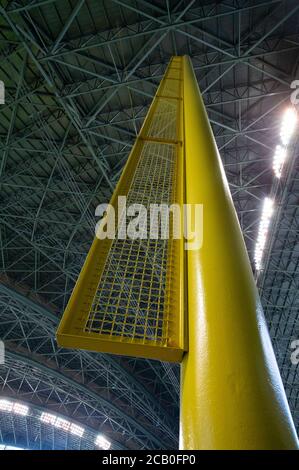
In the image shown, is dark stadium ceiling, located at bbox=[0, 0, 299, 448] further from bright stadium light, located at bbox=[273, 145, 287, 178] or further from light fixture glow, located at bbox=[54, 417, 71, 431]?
light fixture glow, located at bbox=[54, 417, 71, 431]

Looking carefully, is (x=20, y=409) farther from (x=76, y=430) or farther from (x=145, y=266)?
(x=145, y=266)

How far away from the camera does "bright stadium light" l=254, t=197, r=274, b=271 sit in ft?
48.5

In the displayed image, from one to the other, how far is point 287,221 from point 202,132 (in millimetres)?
15675

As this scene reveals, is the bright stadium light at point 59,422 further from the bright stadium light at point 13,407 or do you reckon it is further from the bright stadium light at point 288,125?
the bright stadium light at point 288,125

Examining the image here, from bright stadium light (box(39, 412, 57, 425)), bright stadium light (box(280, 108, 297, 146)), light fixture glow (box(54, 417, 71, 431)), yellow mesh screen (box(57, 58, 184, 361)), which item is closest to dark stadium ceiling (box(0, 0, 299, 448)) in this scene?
bright stadium light (box(280, 108, 297, 146))

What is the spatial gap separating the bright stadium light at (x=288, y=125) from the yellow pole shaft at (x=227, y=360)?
40.2 feet

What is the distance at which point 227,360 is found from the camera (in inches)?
49.7

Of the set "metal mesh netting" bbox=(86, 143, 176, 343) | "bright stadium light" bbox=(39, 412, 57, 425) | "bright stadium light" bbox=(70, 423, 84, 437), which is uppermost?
"bright stadium light" bbox=(39, 412, 57, 425)

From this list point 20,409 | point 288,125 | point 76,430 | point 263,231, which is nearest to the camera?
point 288,125

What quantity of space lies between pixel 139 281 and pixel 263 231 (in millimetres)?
14465

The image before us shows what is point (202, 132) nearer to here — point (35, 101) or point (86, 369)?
point (35, 101)

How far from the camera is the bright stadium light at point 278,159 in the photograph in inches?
521

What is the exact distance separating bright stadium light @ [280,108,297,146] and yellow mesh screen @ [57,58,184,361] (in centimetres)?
1009

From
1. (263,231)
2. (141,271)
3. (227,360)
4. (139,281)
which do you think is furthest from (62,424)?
(227,360)
